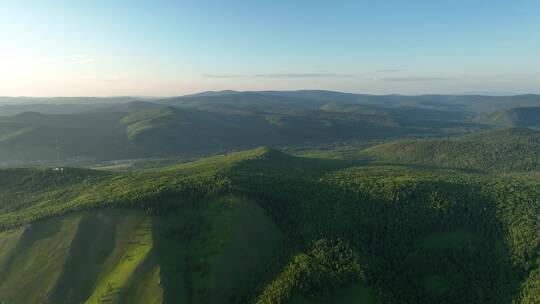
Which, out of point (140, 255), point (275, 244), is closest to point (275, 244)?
point (275, 244)

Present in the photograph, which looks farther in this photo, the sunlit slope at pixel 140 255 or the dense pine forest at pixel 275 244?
the dense pine forest at pixel 275 244

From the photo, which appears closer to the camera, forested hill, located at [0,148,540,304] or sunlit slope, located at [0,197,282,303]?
sunlit slope, located at [0,197,282,303]

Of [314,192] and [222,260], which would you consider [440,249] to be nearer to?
[314,192]

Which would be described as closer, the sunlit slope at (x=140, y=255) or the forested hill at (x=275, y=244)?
the sunlit slope at (x=140, y=255)

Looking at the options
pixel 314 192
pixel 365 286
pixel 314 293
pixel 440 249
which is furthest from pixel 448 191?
pixel 314 293
